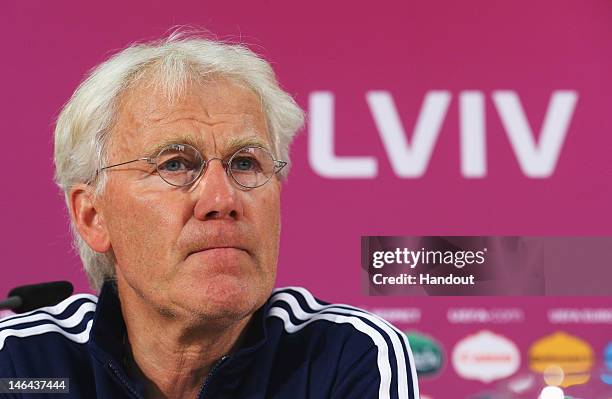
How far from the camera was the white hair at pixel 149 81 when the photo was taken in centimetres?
133

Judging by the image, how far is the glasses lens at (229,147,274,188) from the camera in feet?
4.16

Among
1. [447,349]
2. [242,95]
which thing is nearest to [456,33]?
[447,349]

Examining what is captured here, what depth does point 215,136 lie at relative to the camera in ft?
4.14

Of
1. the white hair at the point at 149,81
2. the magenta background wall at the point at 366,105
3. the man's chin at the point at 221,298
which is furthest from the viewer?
the magenta background wall at the point at 366,105

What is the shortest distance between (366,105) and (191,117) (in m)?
1.25

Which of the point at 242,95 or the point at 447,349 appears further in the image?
the point at 447,349

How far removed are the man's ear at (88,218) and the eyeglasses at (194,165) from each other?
15cm

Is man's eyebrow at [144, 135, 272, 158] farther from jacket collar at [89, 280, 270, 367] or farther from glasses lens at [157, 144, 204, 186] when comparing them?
jacket collar at [89, 280, 270, 367]

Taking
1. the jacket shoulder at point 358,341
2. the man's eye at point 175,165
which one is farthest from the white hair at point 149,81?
the jacket shoulder at point 358,341

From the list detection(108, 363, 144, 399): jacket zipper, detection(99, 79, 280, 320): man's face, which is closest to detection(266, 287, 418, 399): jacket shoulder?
detection(99, 79, 280, 320): man's face

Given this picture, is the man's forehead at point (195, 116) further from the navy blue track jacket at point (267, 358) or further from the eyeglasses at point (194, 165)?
the navy blue track jacket at point (267, 358)

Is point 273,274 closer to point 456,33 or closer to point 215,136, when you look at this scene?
point 215,136

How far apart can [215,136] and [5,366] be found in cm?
50

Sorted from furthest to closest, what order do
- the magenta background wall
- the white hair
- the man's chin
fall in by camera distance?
the magenta background wall
the white hair
the man's chin
